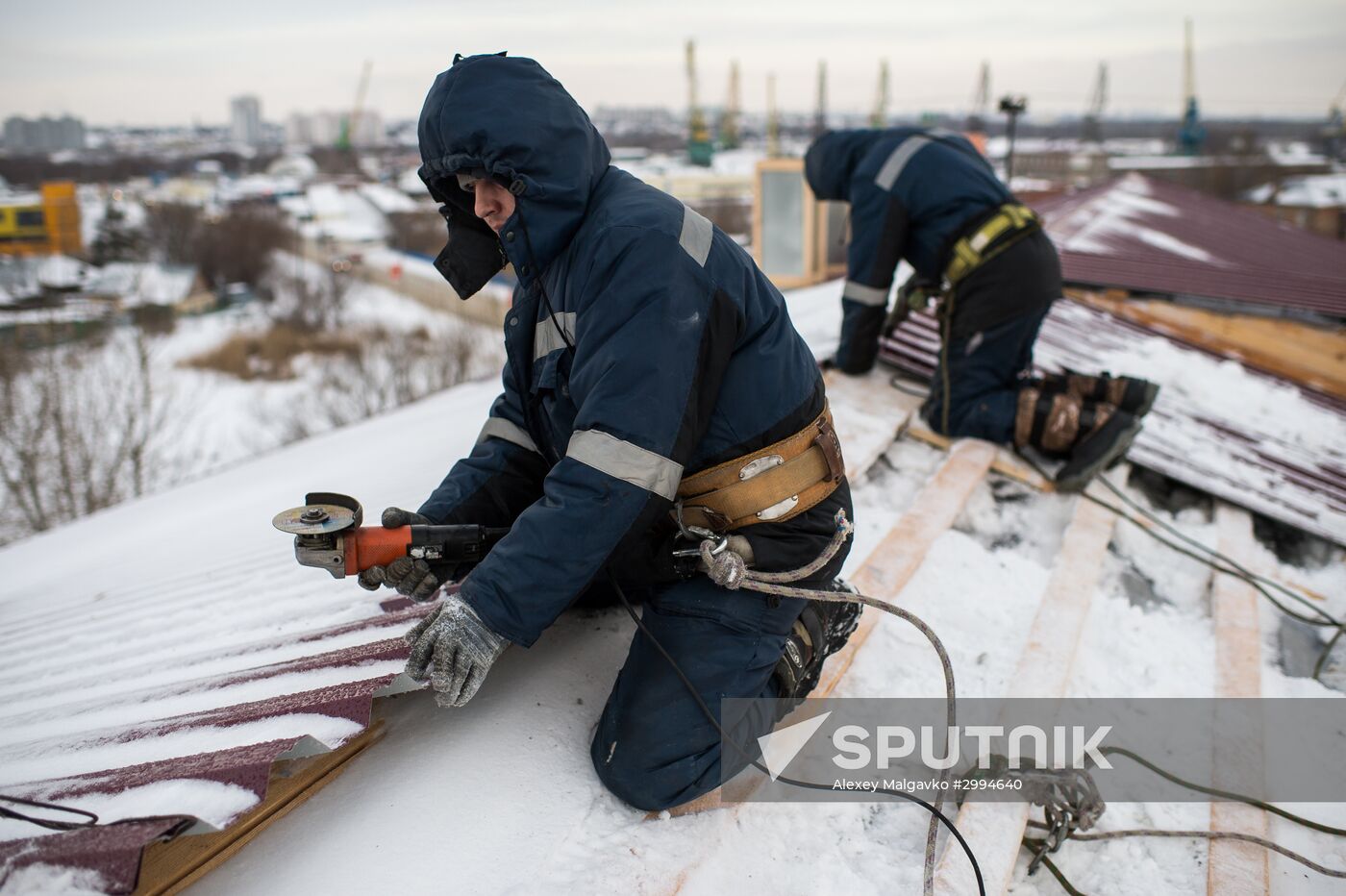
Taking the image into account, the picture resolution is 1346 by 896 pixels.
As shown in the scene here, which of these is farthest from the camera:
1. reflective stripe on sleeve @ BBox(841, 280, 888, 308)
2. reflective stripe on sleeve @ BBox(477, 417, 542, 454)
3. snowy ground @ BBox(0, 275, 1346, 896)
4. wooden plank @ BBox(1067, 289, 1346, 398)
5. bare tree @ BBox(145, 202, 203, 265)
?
bare tree @ BBox(145, 202, 203, 265)

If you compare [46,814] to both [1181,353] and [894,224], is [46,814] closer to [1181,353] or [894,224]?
[894,224]

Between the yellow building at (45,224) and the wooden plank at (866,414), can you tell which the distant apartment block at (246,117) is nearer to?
the yellow building at (45,224)

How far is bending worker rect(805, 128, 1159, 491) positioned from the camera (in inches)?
151

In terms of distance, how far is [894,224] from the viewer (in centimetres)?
400

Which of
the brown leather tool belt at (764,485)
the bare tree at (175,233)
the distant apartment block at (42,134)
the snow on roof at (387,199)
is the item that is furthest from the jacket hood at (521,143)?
the distant apartment block at (42,134)

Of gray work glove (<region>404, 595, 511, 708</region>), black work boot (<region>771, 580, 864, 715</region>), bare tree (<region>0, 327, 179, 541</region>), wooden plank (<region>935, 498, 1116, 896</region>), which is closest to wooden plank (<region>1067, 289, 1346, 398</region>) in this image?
wooden plank (<region>935, 498, 1116, 896</region>)

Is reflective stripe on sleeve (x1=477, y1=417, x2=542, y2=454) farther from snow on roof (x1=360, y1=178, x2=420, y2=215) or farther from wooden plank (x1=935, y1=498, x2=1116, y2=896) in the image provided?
snow on roof (x1=360, y1=178, x2=420, y2=215)

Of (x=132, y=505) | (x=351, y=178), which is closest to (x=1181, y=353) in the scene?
(x=132, y=505)

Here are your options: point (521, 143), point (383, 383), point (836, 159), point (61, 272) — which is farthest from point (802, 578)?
point (61, 272)

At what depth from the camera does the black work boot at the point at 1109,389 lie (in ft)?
12.5

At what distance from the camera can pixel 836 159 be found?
4.30 m

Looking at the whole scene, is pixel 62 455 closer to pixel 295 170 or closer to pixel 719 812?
pixel 719 812

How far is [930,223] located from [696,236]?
2427mm

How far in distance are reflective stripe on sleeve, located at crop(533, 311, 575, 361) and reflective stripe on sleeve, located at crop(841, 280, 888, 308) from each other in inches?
94.6
